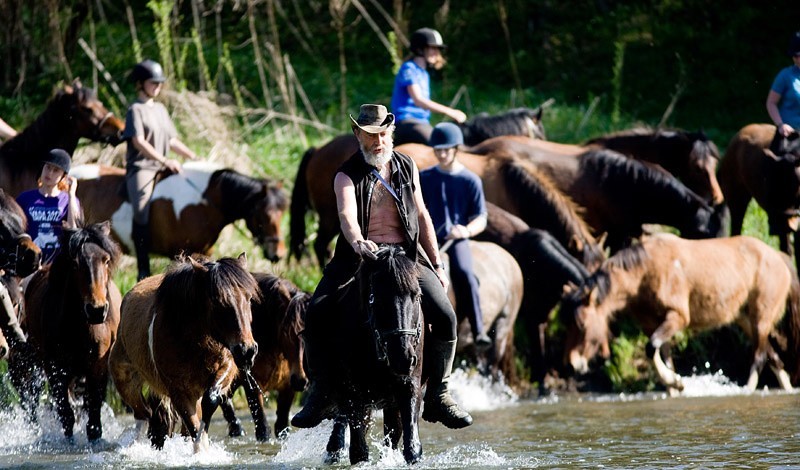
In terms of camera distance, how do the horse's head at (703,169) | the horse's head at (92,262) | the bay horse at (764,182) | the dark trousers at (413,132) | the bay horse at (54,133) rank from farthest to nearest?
the horse's head at (703,169)
the dark trousers at (413,132)
the bay horse at (764,182)
the bay horse at (54,133)
the horse's head at (92,262)

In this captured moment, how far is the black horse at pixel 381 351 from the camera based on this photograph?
23.4ft

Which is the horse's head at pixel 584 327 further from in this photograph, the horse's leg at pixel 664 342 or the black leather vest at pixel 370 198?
the black leather vest at pixel 370 198

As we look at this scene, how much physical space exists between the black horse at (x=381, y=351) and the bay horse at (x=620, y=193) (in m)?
7.03

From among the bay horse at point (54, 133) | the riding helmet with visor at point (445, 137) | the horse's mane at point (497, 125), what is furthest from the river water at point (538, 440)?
the horse's mane at point (497, 125)

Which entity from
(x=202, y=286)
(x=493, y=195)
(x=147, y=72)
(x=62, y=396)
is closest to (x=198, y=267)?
(x=202, y=286)

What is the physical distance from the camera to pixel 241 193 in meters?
13.1

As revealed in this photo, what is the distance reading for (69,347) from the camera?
1025cm

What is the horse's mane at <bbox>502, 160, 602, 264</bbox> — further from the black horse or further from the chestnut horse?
the black horse

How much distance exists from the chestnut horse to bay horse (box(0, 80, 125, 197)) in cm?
404

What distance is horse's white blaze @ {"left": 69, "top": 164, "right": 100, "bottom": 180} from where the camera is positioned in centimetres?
1372

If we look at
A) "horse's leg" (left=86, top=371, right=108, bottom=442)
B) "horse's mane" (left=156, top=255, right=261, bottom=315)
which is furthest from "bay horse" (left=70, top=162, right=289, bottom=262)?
"horse's mane" (left=156, top=255, right=261, bottom=315)

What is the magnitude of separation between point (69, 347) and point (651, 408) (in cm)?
515

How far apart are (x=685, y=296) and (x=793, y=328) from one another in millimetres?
1505

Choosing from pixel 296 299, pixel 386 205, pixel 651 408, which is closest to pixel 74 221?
pixel 296 299
